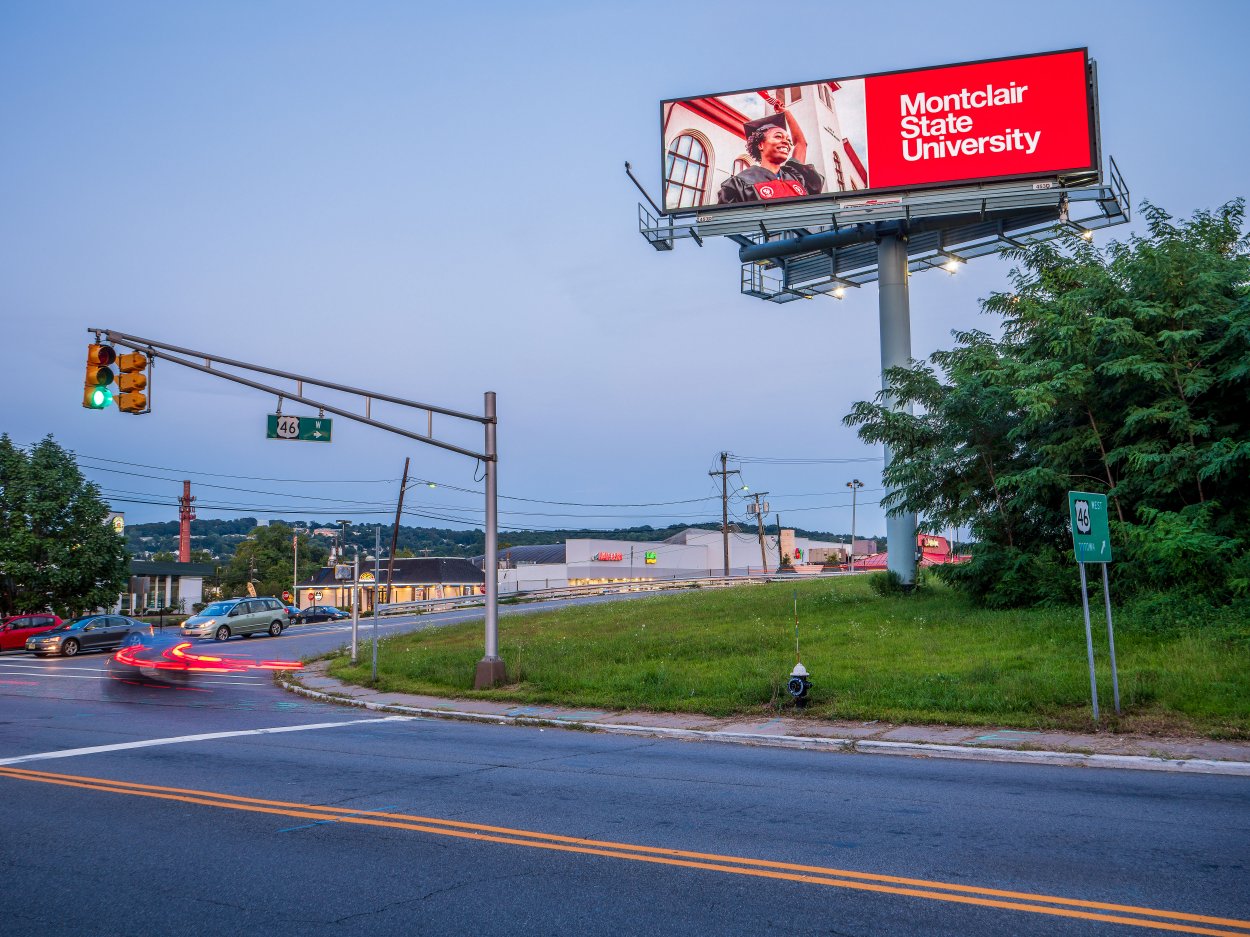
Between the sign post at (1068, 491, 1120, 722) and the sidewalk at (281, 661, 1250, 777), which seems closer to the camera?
the sidewalk at (281, 661, 1250, 777)

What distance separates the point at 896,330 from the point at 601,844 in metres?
27.2

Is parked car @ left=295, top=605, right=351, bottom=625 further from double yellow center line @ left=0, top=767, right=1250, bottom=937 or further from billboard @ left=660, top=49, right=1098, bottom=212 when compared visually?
double yellow center line @ left=0, top=767, right=1250, bottom=937

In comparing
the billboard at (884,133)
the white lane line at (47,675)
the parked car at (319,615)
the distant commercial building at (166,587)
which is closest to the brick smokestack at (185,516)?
the distant commercial building at (166,587)

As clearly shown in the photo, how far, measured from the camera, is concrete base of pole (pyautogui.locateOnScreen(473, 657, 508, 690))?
64.1 feet

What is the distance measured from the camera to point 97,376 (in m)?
15.5

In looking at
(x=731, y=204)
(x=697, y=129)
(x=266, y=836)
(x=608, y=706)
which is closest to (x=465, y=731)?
(x=608, y=706)

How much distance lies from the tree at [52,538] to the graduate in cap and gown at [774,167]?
33.4m

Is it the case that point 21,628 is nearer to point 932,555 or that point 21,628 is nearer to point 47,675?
point 47,675

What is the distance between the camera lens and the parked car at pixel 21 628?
39.1 m

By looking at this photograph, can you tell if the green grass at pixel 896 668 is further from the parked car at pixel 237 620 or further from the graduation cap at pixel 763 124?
the parked car at pixel 237 620

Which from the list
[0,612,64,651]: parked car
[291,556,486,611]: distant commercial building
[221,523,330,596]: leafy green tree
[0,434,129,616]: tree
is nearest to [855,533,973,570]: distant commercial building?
[0,612,64,651]: parked car

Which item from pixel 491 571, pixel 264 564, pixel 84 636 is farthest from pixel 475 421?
pixel 264 564

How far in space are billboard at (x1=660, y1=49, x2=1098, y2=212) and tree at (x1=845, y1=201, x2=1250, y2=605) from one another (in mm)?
4592

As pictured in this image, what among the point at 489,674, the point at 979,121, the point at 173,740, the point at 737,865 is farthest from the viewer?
the point at 979,121
